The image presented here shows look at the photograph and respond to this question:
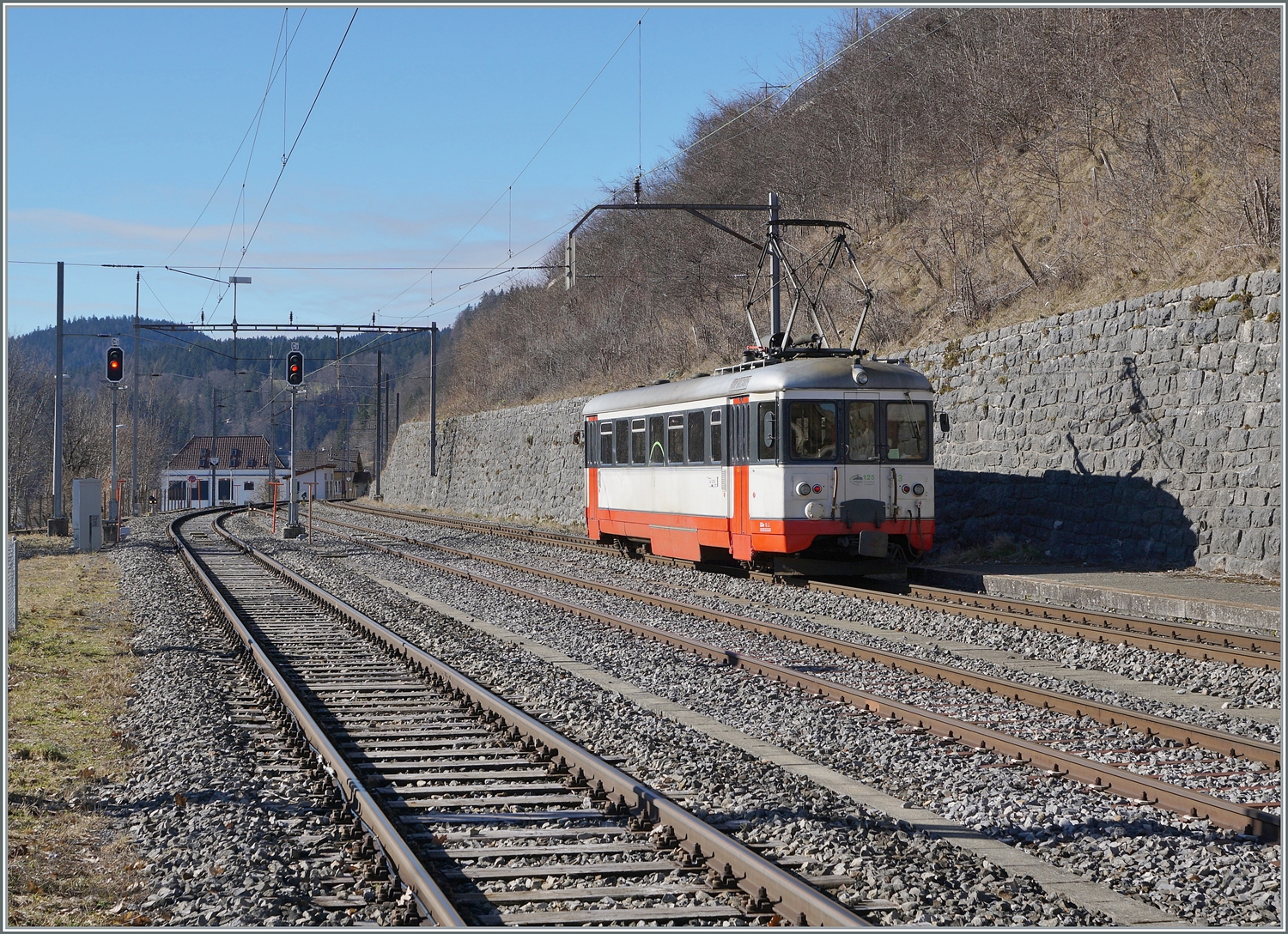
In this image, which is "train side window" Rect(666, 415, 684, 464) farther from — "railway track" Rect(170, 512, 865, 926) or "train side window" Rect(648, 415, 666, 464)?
"railway track" Rect(170, 512, 865, 926)

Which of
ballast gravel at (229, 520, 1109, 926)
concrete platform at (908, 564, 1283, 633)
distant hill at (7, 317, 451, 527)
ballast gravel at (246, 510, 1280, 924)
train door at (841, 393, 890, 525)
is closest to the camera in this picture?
ballast gravel at (229, 520, 1109, 926)

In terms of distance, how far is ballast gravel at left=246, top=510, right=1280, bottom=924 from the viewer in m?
5.51

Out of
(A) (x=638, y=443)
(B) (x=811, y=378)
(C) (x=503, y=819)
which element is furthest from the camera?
(A) (x=638, y=443)

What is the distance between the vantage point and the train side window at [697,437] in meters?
19.7

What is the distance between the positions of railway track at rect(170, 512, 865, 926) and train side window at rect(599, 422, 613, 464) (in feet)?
42.4

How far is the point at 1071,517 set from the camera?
778 inches

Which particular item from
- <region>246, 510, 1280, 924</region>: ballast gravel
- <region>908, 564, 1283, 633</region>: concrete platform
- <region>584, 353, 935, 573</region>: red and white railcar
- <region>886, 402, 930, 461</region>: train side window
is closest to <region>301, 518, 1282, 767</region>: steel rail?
<region>246, 510, 1280, 924</region>: ballast gravel

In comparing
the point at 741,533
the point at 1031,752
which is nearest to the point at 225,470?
the point at 741,533

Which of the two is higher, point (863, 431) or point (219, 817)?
point (863, 431)

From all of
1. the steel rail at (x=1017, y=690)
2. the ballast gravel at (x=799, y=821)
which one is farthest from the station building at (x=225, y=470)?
the ballast gravel at (x=799, y=821)

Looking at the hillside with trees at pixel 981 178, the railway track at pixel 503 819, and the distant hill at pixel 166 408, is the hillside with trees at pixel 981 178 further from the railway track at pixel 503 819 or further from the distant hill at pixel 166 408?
the railway track at pixel 503 819

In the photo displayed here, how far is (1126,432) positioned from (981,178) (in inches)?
611

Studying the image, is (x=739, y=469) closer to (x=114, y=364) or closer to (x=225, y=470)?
(x=114, y=364)

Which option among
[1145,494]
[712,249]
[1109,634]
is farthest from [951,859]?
[712,249]
